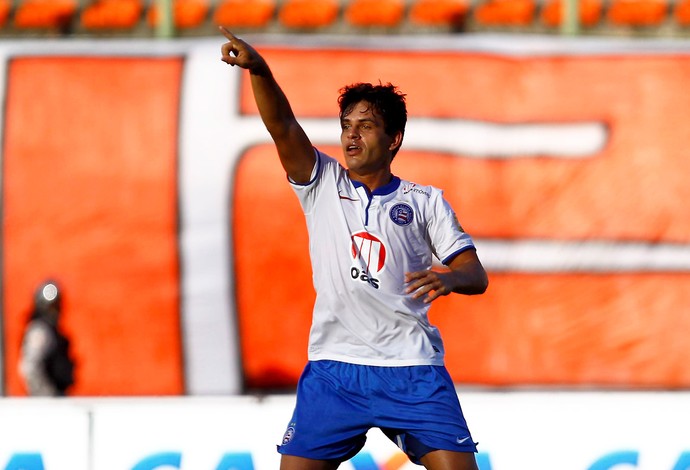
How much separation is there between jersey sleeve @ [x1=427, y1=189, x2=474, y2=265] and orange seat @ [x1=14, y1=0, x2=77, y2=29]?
5.61 m

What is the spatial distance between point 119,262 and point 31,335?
0.63 metres

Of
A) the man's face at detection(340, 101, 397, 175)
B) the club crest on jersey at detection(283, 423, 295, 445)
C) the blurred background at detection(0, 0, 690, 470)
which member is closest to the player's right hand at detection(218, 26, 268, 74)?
the man's face at detection(340, 101, 397, 175)

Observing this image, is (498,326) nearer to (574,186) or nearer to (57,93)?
(574,186)

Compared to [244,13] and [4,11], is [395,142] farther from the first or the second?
[4,11]

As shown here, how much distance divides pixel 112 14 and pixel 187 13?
55cm

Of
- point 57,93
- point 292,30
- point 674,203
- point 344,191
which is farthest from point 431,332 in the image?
point 292,30

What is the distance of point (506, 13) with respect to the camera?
27.3 feet

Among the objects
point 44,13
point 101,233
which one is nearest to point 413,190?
point 101,233

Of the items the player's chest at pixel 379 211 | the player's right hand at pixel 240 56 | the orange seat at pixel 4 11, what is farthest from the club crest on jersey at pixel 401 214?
the orange seat at pixel 4 11

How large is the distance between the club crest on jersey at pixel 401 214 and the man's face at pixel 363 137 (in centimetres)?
15

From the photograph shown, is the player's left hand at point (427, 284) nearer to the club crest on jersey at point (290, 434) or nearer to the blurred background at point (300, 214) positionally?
the club crest on jersey at point (290, 434)

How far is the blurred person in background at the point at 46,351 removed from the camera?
6.45m

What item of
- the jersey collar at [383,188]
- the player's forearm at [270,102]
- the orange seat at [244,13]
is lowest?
the jersey collar at [383,188]

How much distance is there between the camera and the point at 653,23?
8258 mm
